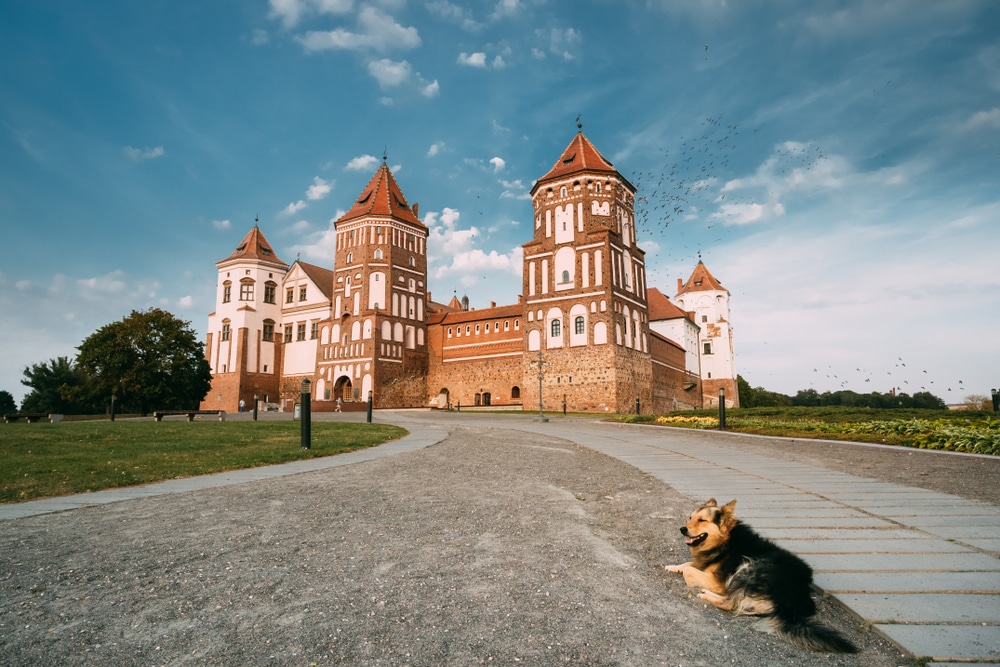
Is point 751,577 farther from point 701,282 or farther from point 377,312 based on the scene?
point 701,282

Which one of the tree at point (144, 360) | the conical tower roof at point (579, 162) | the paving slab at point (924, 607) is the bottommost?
the paving slab at point (924, 607)

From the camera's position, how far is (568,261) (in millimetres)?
41031

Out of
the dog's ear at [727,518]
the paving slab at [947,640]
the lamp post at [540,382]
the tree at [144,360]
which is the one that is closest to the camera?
the paving slab at [947,640]

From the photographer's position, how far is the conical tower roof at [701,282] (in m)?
63.0

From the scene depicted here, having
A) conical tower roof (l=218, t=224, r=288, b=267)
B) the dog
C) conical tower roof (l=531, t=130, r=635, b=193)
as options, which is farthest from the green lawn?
conical tower roof (l=218, t=224, r=288, b=267)

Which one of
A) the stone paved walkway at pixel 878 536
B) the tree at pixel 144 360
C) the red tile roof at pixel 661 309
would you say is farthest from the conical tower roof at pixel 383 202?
the stone paved walkway at pixel 878 536

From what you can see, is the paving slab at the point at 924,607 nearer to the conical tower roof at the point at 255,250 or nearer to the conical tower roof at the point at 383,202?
the conical tower roof at the point at 383,202

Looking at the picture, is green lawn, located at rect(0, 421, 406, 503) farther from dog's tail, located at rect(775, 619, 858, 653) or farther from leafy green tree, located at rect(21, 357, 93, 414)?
leafy green tree, located at rect(21, 357, 93, 414)

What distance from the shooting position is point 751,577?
128 inches

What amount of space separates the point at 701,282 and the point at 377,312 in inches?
1462

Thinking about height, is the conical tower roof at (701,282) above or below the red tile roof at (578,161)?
below

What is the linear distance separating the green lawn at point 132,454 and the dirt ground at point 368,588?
2114 millimetres

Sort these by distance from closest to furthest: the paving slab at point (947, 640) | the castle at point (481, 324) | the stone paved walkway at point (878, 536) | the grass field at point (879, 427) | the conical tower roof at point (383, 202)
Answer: the paving slab at point (947, 640)
the stone paved walkway at point (878, 536)
the grass field at point (879, 427)
the castle at point (481, 324)
the conical tower roof at point (383, 202)

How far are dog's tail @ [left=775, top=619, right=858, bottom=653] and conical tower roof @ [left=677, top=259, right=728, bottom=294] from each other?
64066 millimetres
